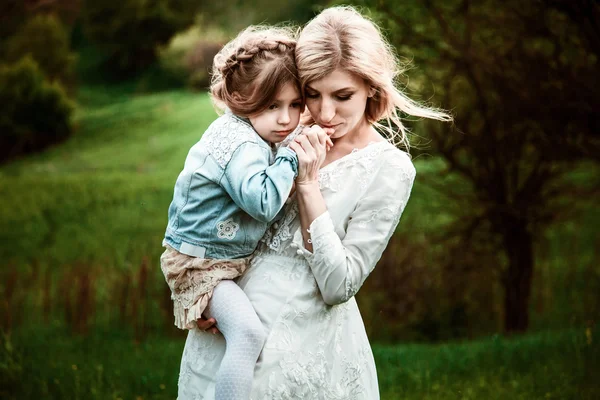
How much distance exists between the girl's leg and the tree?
11.5ft

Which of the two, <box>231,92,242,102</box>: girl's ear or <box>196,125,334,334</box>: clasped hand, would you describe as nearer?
<box>196,125,334,334</box>: clasped hand

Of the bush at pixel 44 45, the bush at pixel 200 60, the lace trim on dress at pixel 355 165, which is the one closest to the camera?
the lace trim on dress at pixel 355 165

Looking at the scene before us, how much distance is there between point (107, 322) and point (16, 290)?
125 centimetres

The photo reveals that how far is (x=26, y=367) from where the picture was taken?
508 cm

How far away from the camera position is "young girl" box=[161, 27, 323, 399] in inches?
101

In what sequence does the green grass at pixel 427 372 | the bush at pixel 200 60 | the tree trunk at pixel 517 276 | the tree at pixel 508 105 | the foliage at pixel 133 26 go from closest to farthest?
the green grass at pixel 427 372 < the tree at pixel 508 105 < the tree trunk at pixel 517 276 < the foliage at pixel 133 26 < the bush at pixel 200 60

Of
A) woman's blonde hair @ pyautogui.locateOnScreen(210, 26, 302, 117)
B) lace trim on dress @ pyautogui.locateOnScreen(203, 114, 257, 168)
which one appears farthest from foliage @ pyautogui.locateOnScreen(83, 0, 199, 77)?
lace trim on dress @ pyautogui.locateOnScreen(203, 114, 257, 168)

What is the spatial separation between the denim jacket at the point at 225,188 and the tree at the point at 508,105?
126 inches

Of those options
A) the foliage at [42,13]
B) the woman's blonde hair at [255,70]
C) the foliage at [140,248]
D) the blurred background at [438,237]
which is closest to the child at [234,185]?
the woman's blonde hair at [255,70]

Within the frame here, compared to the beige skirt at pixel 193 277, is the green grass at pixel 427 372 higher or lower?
lower

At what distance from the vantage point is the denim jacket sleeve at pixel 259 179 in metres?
2.48

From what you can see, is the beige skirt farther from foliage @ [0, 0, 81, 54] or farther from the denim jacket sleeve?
foliage @ [0, 0, 81, 54]

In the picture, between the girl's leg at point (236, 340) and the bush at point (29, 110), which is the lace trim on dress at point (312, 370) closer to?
the girl's leg at point (236, 340)

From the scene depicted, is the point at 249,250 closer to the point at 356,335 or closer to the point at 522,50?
the point at 356,335
